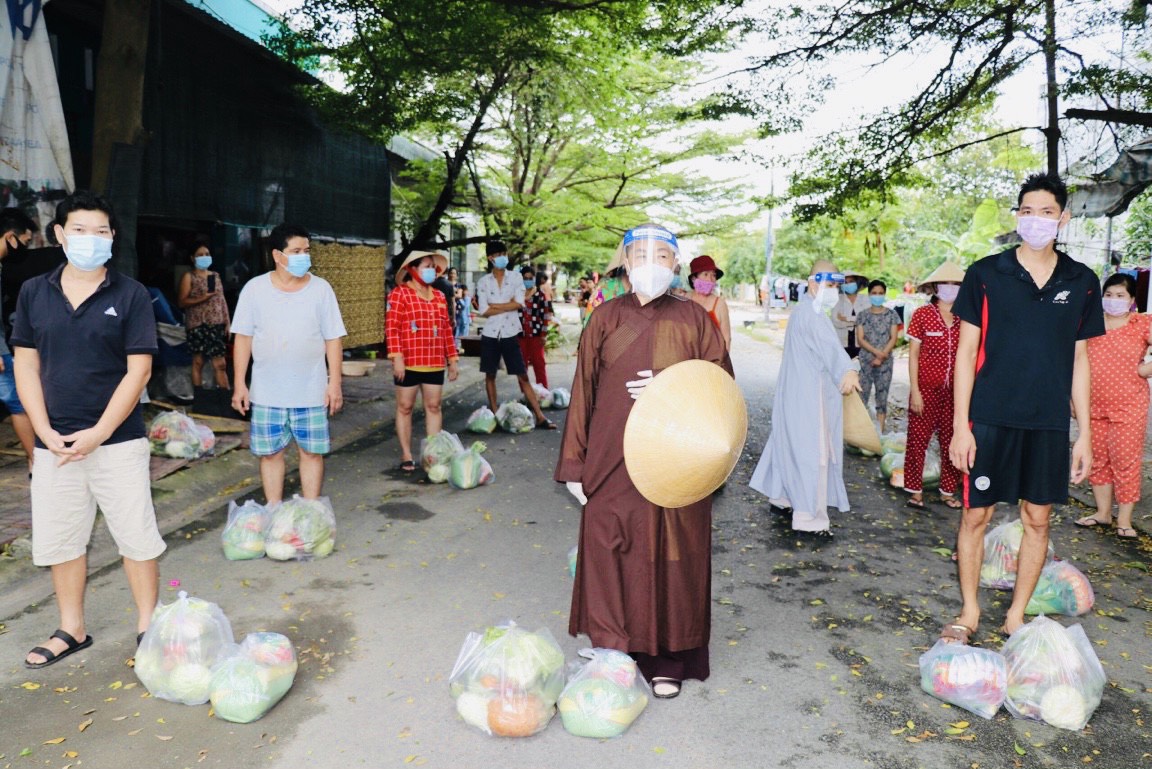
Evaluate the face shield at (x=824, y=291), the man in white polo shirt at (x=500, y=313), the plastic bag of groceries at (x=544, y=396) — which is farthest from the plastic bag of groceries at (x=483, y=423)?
the face shield at (x=824, y=291)

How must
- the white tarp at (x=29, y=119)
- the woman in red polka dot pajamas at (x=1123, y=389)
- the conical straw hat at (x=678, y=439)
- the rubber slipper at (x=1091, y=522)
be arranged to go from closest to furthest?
1. the conical straw hat at (x=678, y=439)
2. the woman in red polka dot pajamas at (x=1123, y=389)
3. the rubber slipper at (x=1091, y=522)
4. the white tarp at (x=29, y=119)

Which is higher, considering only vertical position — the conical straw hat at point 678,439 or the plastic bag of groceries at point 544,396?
the conical straw hat at point 678,439

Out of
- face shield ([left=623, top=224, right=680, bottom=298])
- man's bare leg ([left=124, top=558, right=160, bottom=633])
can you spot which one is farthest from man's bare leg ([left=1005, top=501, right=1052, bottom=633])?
man's bare leg ([left=124, top=558, right=160, bottom=633])

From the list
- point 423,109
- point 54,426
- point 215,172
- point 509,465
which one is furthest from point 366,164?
point 54,426

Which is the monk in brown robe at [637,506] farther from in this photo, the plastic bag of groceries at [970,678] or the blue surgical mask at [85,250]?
the blue surgical mask at [85,250]

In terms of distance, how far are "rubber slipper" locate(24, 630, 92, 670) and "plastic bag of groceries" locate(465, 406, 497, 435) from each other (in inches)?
231

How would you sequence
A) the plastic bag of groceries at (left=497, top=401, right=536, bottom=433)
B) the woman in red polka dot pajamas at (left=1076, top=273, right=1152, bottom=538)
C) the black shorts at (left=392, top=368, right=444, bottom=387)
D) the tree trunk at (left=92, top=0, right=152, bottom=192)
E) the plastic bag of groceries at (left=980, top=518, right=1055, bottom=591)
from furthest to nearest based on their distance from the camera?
1. the plastic bag of groceries at (left=497, top=401, right=536, bottom=433)
2. the black shorts at (left=392, top=368, right=444, bottom=387)
3. the tree trunk at (left=92, top=0, right=152, bottom=192)
4. the woman in red polka dot pajamas at (left=1076, top=273, right=1152, bottom=538)
5. the plastic bag of groceries at (left=980, top=518, right=1055, bottom=591)

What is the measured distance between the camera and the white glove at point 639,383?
146 inches

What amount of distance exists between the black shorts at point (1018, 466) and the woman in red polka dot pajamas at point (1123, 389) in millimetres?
2623

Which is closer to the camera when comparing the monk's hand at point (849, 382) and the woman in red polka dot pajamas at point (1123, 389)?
the monk's hand at point (849, 382)

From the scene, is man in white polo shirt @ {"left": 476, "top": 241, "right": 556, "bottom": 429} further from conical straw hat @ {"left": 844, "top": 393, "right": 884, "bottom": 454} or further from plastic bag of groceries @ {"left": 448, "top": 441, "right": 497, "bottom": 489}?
conical straw hat @ {"left": 844, "top": 393, "right": 884, "bottom": 454}

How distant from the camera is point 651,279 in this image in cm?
373

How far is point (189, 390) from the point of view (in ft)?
32.4

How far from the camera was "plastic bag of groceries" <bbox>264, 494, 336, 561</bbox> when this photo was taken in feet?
17.6
